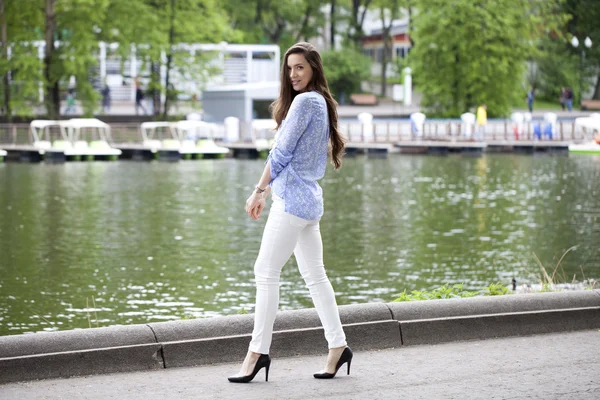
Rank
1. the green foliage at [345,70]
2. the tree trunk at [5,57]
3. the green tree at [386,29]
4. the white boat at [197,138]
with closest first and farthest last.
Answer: the white boat at [197,138] → the tree trunk at [5,57] → the green foliage at [345,70] → the green tree at [386,29]

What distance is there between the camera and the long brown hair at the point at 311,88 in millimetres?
6996

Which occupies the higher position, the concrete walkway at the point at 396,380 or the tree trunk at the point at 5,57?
the tree trunk at the point at 5,57

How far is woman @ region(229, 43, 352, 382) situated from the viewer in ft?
22.7

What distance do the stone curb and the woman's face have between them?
64.0 inches

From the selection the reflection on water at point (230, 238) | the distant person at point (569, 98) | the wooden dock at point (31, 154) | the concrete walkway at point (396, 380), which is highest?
the distant person at point (569, 98)

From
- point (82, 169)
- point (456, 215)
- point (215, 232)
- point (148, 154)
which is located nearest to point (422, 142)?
point (148, 154)

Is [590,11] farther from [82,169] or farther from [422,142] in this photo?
[82,169]

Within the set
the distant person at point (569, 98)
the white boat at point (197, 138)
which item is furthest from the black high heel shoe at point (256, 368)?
the distant person at point (569, 98)

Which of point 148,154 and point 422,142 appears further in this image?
point 422,142

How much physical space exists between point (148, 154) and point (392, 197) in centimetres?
2205

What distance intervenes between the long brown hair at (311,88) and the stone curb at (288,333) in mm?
1328

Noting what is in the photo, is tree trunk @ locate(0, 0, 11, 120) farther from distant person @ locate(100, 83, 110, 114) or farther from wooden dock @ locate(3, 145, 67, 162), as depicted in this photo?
distant person @ locate(100, 83, 110, 114)

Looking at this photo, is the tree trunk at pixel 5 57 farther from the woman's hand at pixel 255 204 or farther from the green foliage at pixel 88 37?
the woman's hand at pixel 255 204

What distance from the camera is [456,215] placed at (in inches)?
1152
